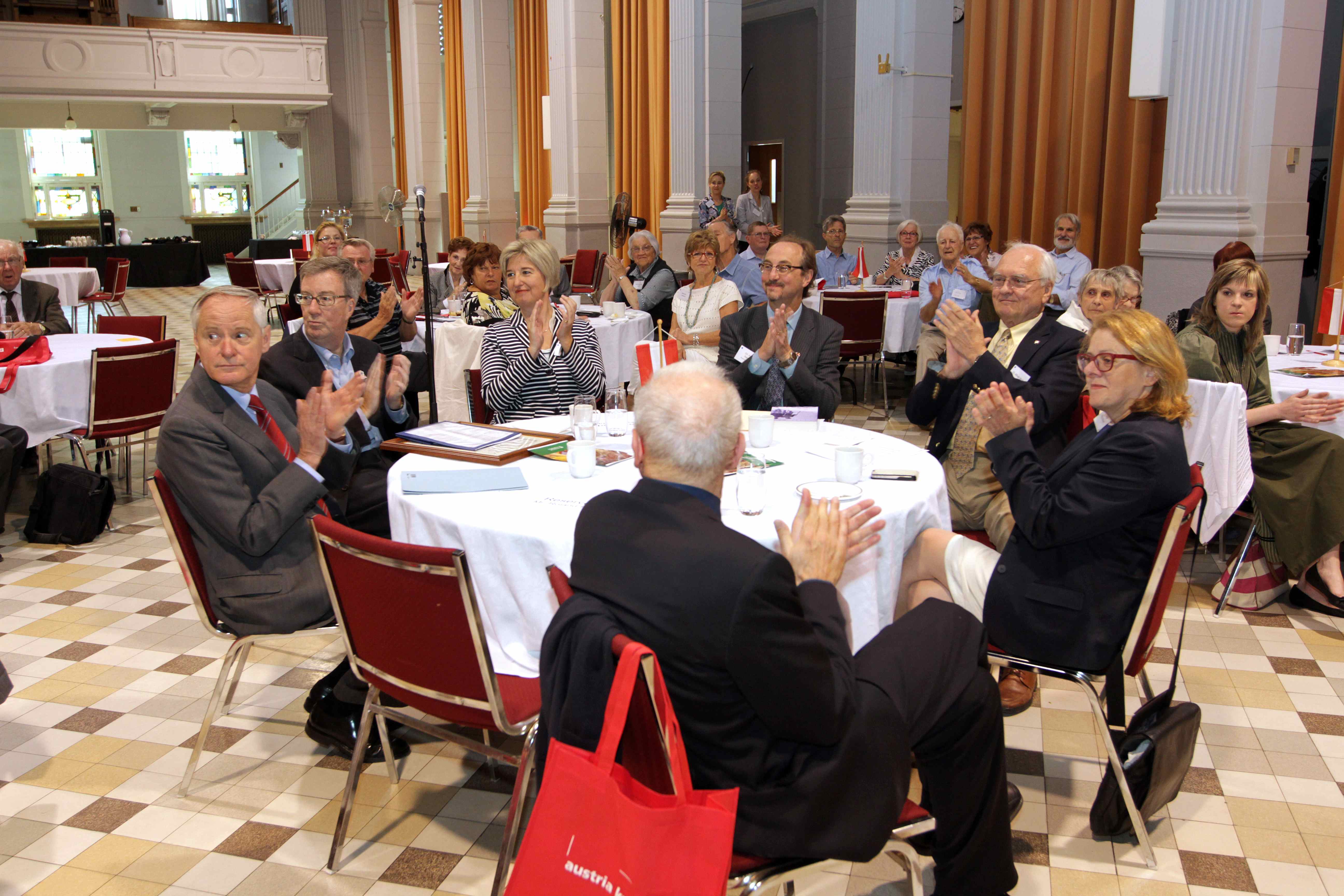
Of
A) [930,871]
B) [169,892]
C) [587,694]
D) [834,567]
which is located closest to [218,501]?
[169,892]

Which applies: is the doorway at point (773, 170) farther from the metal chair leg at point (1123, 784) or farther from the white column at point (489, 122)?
the metal chair leg at point (1123, 784)

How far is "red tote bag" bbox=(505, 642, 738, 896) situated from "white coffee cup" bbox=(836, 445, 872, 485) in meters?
1.22

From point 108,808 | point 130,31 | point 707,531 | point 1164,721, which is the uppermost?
point 130,31

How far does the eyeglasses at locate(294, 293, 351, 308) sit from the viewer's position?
3645 mm

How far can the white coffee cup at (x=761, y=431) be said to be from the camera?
114 inches

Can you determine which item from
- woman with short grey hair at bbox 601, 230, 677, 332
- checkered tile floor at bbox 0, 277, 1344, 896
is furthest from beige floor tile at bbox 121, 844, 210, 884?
woman with short grey hair at bbox 601, 230, 677, 332

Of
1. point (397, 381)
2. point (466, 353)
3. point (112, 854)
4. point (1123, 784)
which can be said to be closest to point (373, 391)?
point (397, 381)

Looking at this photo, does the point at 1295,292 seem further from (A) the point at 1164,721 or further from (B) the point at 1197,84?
(A) the point at 1164,721

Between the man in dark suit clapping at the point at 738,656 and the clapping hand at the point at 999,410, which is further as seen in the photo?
the clapping hand at the point at 999,410

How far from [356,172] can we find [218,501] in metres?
18.2

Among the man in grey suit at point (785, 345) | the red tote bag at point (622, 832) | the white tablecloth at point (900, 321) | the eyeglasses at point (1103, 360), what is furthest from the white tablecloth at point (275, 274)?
the red tote bag at point (622, 832)

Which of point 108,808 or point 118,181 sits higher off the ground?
point 118,181

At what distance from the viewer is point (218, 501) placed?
Answer: 2480 millimetres

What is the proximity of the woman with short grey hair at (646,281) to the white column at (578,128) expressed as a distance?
4.30 meters
